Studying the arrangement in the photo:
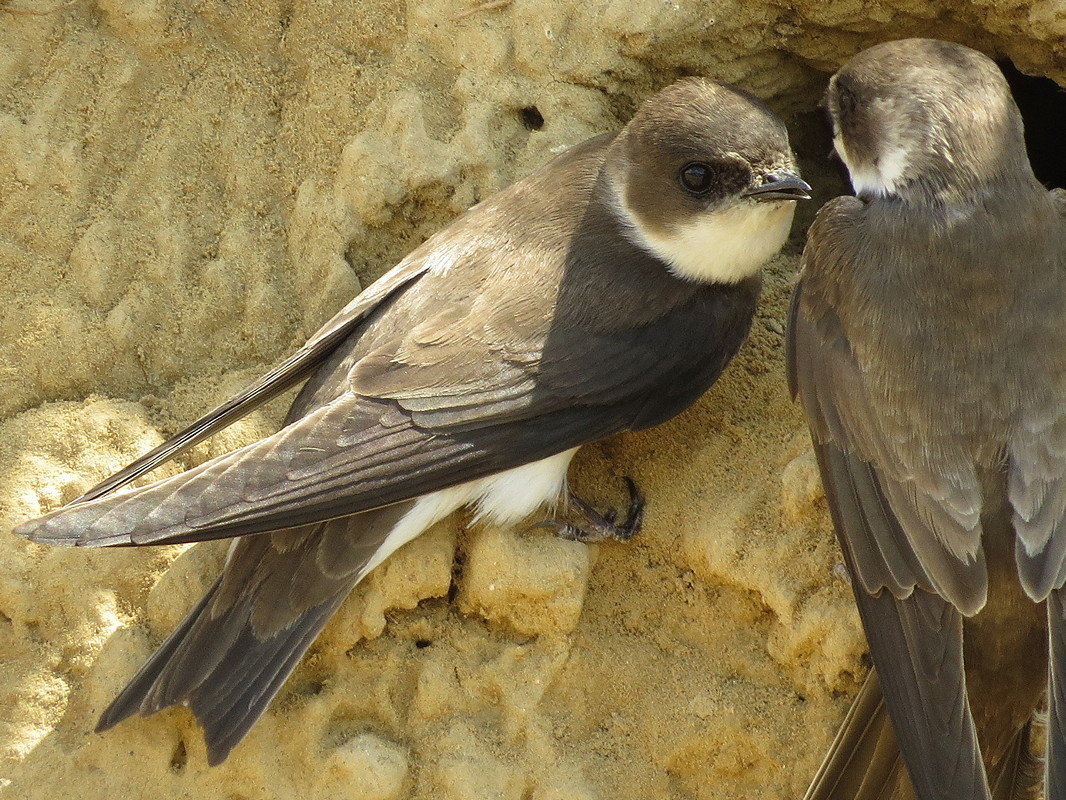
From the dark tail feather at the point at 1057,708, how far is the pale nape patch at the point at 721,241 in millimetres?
1014

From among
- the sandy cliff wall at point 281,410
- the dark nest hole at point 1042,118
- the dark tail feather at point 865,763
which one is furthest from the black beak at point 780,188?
the dark nest hole at point 1042,118

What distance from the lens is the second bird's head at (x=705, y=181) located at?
280 centimetres

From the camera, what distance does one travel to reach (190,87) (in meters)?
3.19

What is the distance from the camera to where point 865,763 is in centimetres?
244

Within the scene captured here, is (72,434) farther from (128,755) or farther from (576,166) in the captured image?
(576,166)

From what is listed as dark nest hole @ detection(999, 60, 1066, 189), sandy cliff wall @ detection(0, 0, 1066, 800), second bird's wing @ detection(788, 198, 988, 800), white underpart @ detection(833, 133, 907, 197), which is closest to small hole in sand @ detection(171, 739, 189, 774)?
sandy cliff wall @ detection(0, 0, 1066, 800)

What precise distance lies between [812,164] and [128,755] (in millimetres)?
2285

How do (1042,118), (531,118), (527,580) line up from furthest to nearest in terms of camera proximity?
(1042,118), (531,118), (527,580)

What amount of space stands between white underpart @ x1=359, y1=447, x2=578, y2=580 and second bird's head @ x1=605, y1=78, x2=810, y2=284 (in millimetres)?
522

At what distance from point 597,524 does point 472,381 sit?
0.42 metres

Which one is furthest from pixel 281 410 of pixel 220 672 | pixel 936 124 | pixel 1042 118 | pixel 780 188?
pixel 1042 118

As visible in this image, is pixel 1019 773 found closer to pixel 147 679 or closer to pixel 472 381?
pixel 472 381

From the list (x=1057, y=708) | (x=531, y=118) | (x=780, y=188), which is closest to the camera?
(x=1057, y=708)

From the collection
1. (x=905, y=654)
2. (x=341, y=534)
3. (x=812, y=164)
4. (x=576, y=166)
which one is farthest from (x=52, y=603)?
(x=812, y=164)
